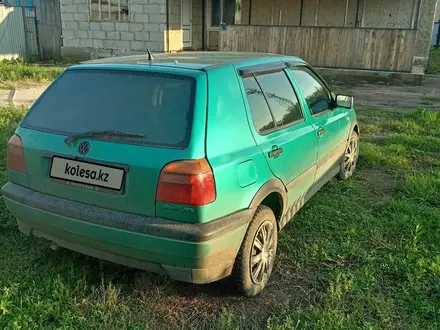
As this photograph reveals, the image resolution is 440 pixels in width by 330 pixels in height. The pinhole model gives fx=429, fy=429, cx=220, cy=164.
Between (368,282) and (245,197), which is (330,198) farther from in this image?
(245,197)

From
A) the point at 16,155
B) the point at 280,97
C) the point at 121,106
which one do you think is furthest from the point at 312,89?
the point at 16,155

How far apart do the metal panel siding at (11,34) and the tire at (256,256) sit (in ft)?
51.6

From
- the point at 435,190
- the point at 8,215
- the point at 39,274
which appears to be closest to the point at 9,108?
the point at 8,215

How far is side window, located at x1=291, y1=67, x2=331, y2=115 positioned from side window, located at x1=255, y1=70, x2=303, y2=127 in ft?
0.87

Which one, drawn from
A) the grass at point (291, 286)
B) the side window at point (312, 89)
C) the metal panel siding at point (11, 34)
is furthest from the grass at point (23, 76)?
the side window at point (312, 89)

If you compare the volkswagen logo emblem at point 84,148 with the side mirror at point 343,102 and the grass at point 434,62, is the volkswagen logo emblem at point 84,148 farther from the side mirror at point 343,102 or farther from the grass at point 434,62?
the grass at point 434,62

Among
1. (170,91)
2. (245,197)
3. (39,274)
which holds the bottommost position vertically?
(39,274)

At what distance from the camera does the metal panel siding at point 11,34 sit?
50.8ft

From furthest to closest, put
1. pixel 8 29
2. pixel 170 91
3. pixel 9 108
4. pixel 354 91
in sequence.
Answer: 1. pixel 8 29
2. pixel 354 91
3. pixel 9 108
4. pixel 170 91

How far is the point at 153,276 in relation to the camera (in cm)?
309

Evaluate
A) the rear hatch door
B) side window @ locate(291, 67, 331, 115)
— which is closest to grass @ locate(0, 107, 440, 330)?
the rear hatch door

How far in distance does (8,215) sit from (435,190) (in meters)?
4.36

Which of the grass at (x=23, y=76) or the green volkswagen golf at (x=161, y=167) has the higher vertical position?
the green volkswagen golf at (x=161, y=167)

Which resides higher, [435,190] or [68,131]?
[68,131]
